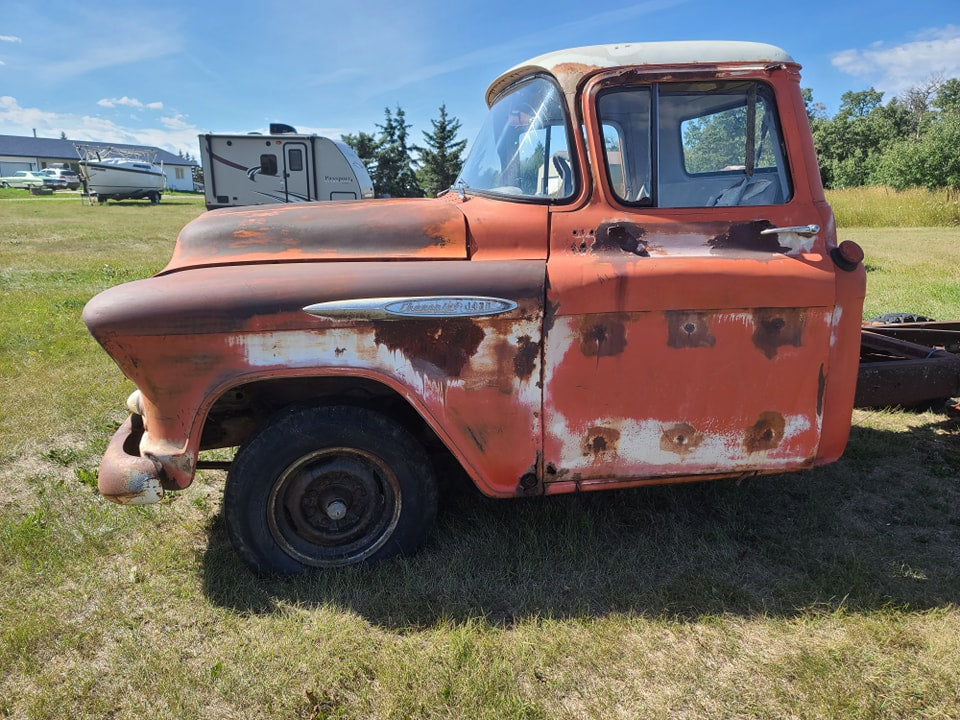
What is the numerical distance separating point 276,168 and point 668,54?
570 inches

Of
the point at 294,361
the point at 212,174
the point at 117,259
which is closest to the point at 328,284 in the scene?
the point at 294,361

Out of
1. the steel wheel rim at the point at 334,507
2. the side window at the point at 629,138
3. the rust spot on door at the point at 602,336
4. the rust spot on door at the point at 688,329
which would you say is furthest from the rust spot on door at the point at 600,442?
the side window at the point at 629,138

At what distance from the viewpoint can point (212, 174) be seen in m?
15.5

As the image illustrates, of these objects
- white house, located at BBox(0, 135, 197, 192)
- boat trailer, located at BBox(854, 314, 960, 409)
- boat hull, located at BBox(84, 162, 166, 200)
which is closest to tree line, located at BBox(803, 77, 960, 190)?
boat trailer, located at BBox(854, 314, 960, 409)

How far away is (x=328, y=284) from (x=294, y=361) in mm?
326

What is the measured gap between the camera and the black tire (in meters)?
2.65

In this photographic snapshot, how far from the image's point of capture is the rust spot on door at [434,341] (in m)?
2.50

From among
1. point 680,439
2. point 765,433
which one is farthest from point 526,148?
point 765,433

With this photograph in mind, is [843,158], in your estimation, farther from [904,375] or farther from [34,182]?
[34,182]

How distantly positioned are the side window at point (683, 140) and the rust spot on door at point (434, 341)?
89cm

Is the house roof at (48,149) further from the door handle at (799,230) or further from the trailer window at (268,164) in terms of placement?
the door handle at (799,230)

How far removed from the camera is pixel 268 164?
15.5 meters

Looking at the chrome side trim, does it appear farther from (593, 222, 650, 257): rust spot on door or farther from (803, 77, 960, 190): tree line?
(803, 77, 960, 190): tree line

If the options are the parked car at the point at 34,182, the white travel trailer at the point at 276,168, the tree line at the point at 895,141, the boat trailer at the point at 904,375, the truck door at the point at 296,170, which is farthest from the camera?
the parked car at the point at 34,182
